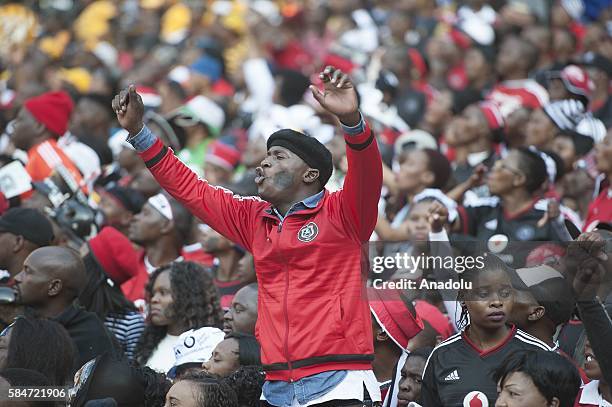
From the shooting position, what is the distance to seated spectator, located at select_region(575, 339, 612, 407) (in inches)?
243

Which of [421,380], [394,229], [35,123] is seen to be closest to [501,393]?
[421,380]

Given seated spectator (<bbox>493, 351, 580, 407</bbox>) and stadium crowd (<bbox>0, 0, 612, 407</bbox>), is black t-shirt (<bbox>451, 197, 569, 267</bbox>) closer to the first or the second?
stadium crowd (<bbox>0, 0, 612, 407</bbox>)

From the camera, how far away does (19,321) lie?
6.61 m

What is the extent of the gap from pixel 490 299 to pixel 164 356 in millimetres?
2464

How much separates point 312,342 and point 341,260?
1.37 ft

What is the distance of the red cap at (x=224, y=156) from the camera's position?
11570 mm

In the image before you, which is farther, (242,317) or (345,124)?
(242,317)

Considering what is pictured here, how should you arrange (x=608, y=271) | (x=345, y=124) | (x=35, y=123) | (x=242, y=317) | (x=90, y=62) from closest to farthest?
(x=345, y=124), (x=608, y=271), (x=242, y=317), (x=35, y=123), (x=90, y=62)

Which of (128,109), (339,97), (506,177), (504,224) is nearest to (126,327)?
(128,109)

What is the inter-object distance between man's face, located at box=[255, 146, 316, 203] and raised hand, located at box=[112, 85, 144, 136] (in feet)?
2.10

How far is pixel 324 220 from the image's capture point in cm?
573

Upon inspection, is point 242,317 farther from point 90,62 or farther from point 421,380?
point 90,62

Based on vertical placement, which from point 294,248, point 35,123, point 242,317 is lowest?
point 35,123

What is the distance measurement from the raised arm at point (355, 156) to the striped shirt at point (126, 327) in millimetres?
2827
